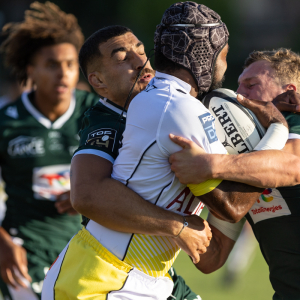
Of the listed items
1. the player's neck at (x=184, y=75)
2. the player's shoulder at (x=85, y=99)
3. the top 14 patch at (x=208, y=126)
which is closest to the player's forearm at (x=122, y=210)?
the top 14 patch at (x=208, y=126)

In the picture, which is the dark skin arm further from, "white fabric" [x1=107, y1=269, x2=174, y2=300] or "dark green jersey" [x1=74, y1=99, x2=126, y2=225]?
"white fabric" [x1=107, y1=269, x2=174, y2=300]

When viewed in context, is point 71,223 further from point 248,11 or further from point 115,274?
point 248,11

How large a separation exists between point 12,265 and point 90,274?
2.28m

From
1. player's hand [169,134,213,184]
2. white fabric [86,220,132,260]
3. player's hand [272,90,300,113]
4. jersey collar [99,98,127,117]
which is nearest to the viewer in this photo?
player's hand [169,134,213,184]

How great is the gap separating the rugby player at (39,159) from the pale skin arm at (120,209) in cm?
222

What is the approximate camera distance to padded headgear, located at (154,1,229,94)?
2.58 meters

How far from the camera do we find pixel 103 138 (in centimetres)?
266

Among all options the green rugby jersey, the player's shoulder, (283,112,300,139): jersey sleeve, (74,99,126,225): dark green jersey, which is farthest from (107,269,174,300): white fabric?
the player's shoulder

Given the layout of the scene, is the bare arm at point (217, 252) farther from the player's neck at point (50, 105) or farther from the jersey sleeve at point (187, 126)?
the player's neck at point (50, 105)

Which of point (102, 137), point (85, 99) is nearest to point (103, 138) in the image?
point (102, 137)

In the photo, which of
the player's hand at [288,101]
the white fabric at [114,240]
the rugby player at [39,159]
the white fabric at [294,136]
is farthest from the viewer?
the rugby player at [39,159]

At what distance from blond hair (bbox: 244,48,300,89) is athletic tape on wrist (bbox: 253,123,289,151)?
660mm

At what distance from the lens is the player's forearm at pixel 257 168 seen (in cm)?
233

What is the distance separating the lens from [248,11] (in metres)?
25.6
